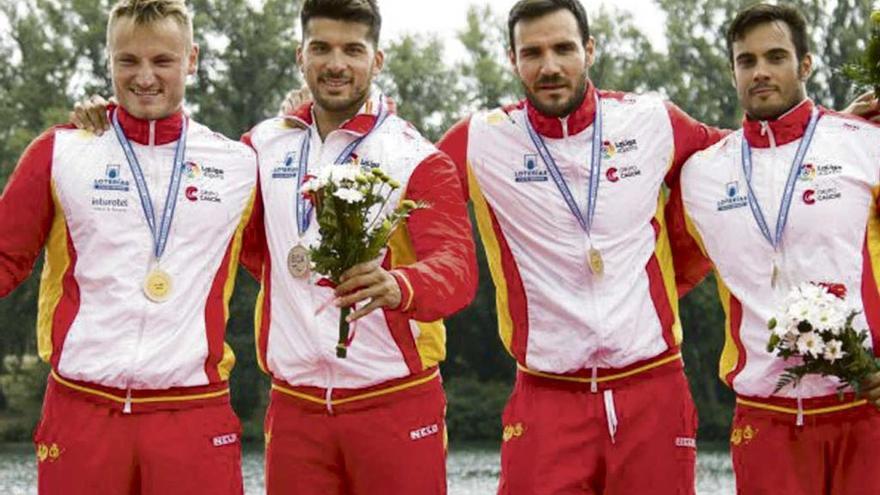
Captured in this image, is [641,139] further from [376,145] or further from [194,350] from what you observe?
[194,350]

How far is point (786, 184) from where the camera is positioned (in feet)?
21.2

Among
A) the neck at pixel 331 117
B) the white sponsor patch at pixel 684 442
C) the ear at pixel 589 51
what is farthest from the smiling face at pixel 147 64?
the white sponsor patch at pixel 684 442

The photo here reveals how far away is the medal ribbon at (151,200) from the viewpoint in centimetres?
607

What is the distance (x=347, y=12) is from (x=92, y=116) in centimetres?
117

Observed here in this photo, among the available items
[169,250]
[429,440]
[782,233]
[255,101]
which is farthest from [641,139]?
[255,101]

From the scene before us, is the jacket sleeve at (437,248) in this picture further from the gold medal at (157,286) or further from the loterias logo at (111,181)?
the loterias logo at (111,181)

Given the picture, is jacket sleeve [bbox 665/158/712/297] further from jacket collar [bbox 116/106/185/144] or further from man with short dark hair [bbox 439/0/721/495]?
jacket collar [bbox 116/106/185/144]

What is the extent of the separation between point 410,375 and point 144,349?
1.13 m

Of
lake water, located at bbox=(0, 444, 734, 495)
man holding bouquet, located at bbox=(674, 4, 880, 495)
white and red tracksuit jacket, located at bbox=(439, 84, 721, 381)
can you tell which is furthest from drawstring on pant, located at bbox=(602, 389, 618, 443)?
lake water, located at bbox=(0, 444, 734, 495)

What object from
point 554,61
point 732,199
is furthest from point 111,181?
point 732,199

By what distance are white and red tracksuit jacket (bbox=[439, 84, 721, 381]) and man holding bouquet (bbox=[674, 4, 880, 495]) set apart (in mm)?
238

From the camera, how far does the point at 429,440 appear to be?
6.29 m

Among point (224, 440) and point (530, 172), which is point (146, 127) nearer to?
point (224, 440)

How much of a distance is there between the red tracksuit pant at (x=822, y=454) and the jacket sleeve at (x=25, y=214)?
3.18 m
